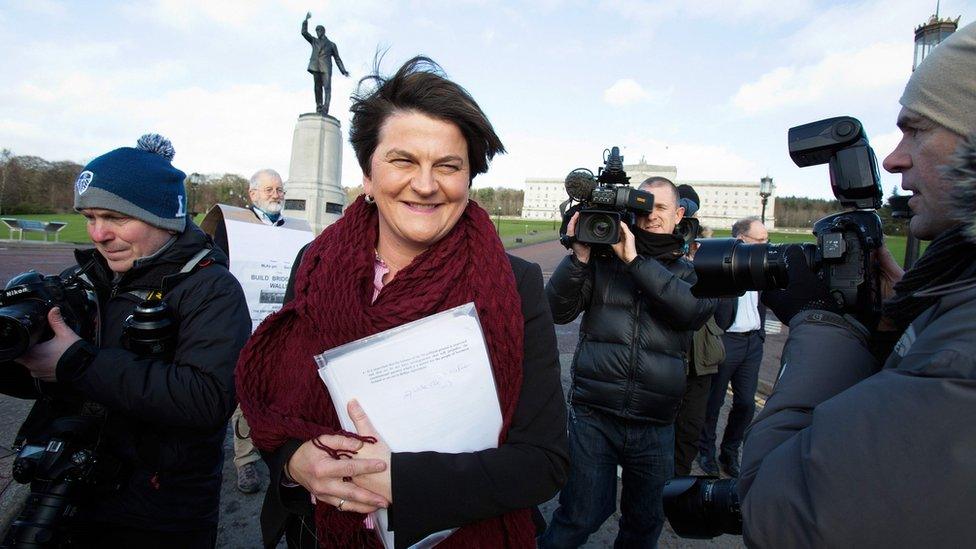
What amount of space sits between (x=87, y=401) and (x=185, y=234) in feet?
2.24

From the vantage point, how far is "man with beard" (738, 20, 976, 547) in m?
0.79

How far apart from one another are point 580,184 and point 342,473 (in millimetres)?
1938

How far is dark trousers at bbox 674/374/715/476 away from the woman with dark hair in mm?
2347

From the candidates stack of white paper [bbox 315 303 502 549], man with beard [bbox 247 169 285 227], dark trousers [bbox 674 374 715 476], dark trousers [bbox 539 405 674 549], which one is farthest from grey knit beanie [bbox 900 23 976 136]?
man with beard [bbox 247 169 285 227]

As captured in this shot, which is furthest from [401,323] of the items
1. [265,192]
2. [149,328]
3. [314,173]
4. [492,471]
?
[314,173]

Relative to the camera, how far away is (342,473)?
1140mm

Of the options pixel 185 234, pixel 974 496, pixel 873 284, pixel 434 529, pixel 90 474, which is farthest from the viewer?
pixel 185 234

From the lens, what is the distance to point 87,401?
5.44 feet

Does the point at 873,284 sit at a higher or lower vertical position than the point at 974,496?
higher

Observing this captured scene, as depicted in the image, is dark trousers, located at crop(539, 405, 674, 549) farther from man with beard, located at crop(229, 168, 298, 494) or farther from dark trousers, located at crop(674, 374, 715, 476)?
man with beard, located at crop(229, 168, 298, 494)

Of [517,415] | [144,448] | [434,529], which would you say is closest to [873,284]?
[517,415]

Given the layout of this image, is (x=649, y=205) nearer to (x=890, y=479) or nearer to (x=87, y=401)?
(x=890, y=479)

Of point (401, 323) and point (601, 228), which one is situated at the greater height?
point (601, 228)

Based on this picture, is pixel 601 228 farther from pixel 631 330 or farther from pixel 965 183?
pixel 965 183
